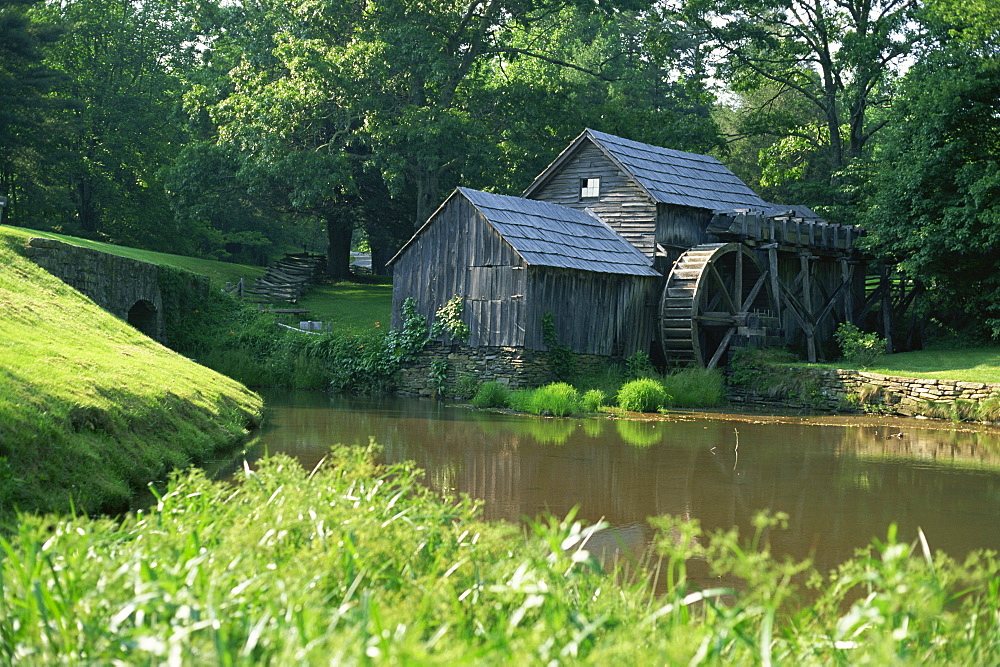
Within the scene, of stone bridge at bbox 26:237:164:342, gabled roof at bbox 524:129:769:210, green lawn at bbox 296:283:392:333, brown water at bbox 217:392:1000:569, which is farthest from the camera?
green lawn at bbox 296:283:392:333

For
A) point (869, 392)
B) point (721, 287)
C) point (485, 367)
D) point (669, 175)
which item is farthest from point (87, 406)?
point (669, 175)

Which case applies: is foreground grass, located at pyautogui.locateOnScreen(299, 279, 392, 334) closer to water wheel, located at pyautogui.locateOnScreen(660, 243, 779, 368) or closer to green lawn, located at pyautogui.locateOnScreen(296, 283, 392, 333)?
green lawn, located at pyautogui.locateOnScreen(296, 283, 392, 333)

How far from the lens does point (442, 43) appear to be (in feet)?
113

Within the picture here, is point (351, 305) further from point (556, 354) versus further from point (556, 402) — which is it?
point (556, 402)

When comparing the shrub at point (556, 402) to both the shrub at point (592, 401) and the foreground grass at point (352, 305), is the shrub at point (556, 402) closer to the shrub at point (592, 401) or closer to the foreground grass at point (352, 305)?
the shrub at point (592, 401)

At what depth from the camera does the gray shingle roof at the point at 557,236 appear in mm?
24188

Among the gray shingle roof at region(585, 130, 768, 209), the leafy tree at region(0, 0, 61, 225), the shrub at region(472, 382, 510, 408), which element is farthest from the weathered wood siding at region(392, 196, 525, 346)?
the leafy tree at region(0, 0, 61, 225)

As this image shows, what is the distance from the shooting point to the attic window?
92.8 ft

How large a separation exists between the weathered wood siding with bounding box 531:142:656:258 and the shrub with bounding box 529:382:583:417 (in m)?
7.38

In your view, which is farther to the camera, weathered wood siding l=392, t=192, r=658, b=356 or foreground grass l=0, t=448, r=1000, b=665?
weathered wood siding l=392, t=192, r=658, b=356

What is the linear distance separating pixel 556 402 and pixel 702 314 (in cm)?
769

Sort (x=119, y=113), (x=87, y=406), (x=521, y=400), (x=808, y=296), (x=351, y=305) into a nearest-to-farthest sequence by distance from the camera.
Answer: (x=87, y=406)
(x=521, y=400)
(x=808, y=296)
(x=351, y=305)
(x=119, y=113)

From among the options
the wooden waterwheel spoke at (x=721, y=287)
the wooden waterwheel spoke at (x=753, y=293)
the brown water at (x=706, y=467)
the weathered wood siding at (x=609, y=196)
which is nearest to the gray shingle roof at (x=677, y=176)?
the weathered wood siding at (x=609, y=196)

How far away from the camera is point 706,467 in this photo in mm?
13062
